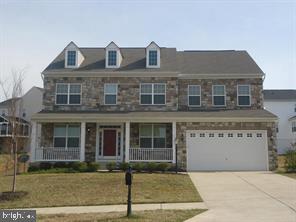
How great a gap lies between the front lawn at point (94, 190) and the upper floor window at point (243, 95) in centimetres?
969

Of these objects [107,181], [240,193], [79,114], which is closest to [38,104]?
[79,114]

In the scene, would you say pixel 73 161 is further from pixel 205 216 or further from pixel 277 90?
pixel 277 90

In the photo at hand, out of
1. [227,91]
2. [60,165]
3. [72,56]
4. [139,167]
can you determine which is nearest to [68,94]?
[72,56]

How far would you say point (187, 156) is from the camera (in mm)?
21406

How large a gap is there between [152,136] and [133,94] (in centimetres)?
306

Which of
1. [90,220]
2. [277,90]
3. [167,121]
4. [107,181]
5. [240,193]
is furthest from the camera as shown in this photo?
[277,90]

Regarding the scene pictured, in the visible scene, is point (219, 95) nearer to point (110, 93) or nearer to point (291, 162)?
point (291, 162)

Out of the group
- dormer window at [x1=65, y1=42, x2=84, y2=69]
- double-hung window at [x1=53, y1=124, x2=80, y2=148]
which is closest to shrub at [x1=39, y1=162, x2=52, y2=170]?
double-hung window at [x1=53, y1=124, x2=80, y2=148]

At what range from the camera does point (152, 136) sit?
74.4 ft

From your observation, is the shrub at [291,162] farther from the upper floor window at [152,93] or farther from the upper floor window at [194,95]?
the upper floor window at [152,93]

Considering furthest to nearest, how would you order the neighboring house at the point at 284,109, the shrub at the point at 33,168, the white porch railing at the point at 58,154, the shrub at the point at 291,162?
the neighboring house at the point at 284,109 → the white porch railing at the point at 58,154 → the shrub at the point at 33,168 → the shrub at the point at 291,162

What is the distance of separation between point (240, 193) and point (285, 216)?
3.82m

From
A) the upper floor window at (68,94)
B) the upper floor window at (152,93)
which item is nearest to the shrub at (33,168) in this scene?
the upper floor window at (68,94)

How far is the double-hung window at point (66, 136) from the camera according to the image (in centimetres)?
2283
